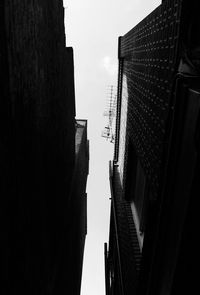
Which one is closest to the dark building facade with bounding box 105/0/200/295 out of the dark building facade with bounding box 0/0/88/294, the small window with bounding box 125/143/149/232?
the dark building facade with bounding box 0/0/88/294

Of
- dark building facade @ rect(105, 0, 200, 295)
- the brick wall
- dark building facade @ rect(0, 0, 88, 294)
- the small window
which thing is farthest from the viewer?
the small window

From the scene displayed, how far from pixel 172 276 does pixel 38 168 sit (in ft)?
19.2

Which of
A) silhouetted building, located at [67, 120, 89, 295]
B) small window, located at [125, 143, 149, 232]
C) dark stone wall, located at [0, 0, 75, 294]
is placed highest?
dark stone wall, located at [0, 0, 75, 294]

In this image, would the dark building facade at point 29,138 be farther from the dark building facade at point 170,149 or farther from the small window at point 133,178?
the small window at point 133,178

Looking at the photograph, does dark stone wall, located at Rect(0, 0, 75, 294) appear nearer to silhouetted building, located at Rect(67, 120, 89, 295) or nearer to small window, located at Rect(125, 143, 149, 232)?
small window, located at Rect(125, 143, 149, 232)

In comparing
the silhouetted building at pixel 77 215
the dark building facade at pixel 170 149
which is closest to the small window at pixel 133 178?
the dark building facade at pixel 170 149

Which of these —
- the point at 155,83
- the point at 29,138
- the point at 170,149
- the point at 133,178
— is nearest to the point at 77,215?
the point at 133,178

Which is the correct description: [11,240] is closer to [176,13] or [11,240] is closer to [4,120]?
[4,120]

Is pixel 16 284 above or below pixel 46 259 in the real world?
above

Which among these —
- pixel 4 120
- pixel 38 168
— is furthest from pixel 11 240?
pixel 38 168

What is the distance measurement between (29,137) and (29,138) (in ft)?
0.10

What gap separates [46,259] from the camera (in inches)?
578

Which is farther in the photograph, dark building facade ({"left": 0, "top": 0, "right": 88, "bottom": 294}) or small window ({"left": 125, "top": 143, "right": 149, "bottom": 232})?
small window ({"left": 125, "top": 143, "right": 149, "bottom": 232})

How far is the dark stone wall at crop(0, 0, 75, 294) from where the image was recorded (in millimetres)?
7496
